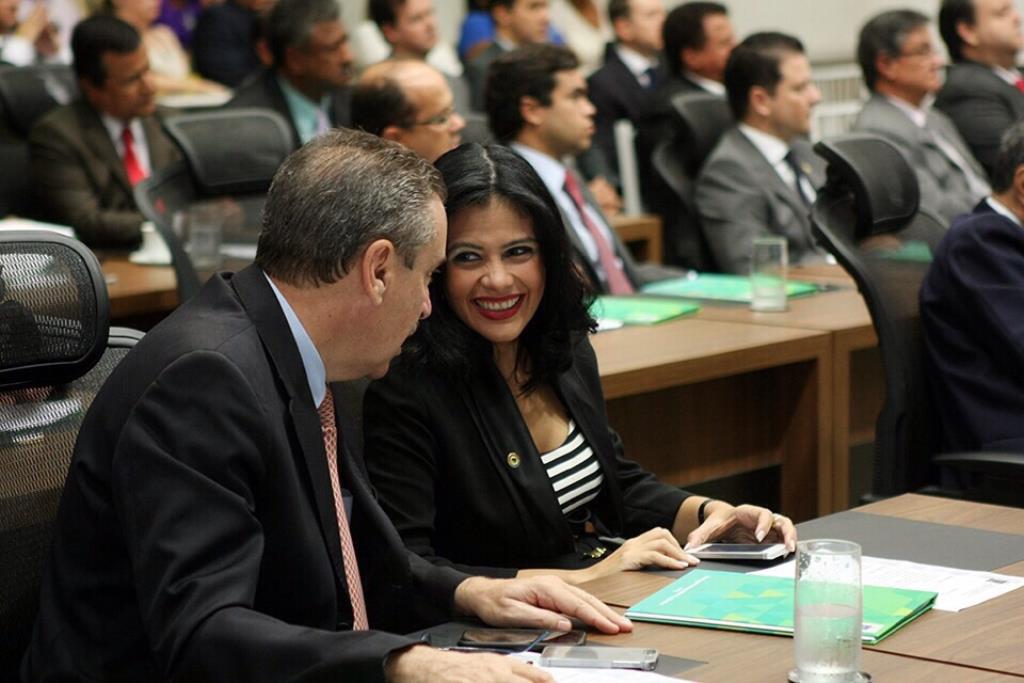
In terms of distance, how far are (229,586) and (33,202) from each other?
4.07 metres

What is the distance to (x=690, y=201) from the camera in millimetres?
5566

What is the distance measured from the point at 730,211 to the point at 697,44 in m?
2.01

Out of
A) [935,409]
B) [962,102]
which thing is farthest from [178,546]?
[962,102]

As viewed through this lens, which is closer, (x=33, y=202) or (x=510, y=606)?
(x=510, y=606)

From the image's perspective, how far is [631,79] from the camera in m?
7.45

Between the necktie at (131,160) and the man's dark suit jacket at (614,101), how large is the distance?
2147 mm

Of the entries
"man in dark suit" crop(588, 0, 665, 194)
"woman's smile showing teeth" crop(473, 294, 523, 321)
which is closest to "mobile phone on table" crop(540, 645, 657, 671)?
"woman's smile showing teeth" crop(473, 294, 523, 321)

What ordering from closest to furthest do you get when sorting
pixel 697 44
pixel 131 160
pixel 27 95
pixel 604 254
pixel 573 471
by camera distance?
pixel 573 471, pixel 604 254, pixel 131 160, pixel 27 95, pixel 697 44

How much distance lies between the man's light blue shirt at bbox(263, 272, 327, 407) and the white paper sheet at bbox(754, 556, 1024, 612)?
63 centimetres

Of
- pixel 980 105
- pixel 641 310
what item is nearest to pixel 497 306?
pixel 641 310

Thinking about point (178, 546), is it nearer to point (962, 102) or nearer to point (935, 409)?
point (935, 409)

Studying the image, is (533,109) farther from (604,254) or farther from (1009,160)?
(1009,160)

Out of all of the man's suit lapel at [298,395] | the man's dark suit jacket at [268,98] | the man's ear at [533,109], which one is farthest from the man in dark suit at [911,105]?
the man's suit lapel at [298,395]

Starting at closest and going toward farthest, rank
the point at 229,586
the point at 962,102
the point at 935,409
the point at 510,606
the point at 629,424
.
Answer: the point at 229,586, the point at 510,606, the point at 935,409, the point at 629,424, the point at 962,102
